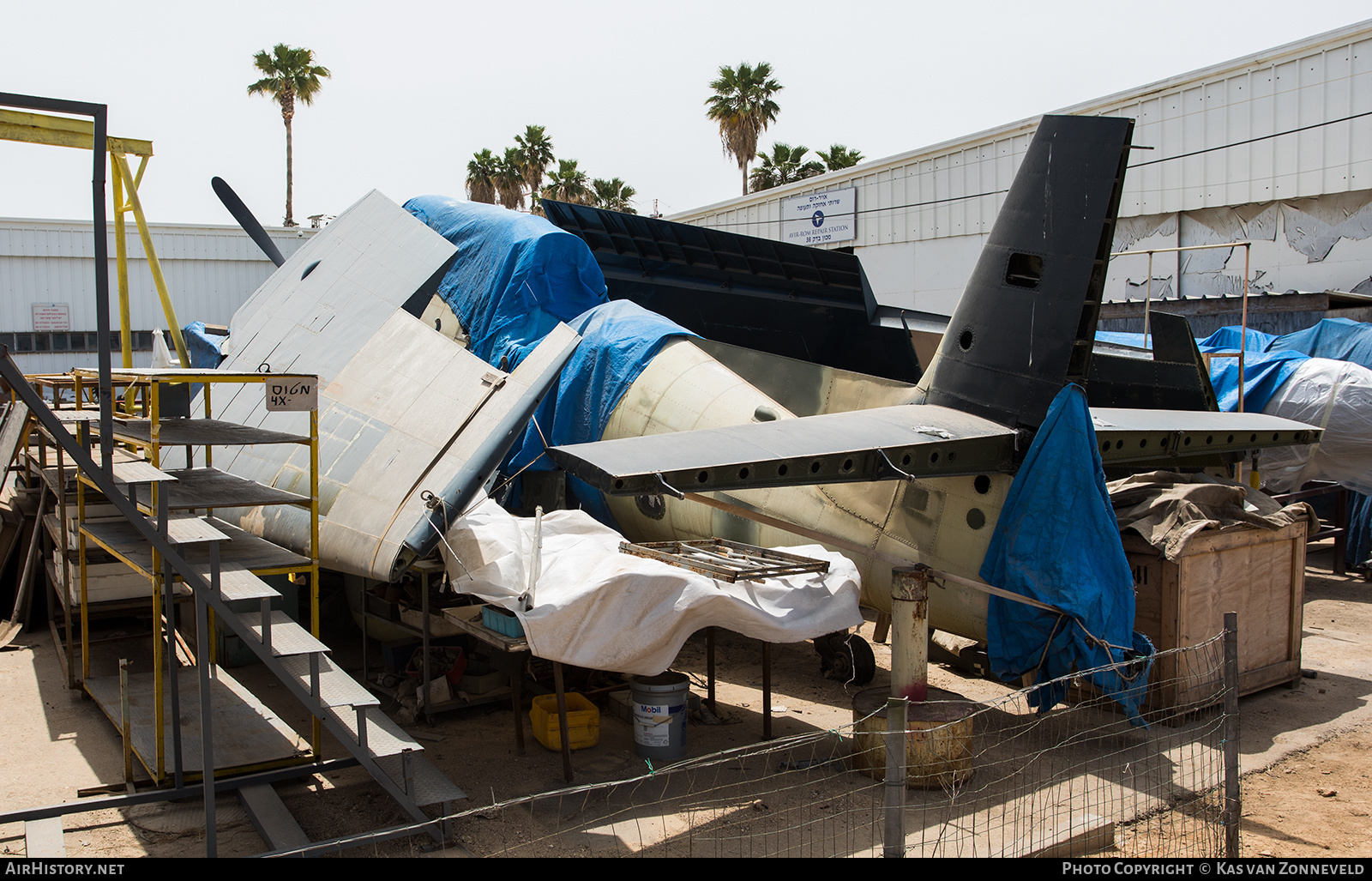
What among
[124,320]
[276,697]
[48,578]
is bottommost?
[276,697]

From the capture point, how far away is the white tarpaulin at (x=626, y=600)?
700 centimetres

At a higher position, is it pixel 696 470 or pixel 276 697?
pixel 696 470

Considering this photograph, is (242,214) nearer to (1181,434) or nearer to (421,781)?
(421,781)

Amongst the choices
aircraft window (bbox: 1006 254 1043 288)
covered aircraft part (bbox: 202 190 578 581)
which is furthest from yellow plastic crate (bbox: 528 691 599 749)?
aircraft window (bbox: 1006 254 1043 288)

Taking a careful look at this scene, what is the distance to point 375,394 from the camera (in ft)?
33.2

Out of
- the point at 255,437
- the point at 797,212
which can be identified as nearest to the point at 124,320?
the point at 255,437

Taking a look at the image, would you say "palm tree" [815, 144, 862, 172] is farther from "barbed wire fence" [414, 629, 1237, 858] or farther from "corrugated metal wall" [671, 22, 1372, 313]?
"barbed wire fence" [414, 629, 1237, 858]

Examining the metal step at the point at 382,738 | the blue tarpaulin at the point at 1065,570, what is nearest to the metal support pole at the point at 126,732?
the metal step at the point at 382,738

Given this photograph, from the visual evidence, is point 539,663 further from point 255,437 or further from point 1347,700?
point 1347,700

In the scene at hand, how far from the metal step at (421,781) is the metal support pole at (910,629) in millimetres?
3288

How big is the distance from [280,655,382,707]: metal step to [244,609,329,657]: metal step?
0.12 meters

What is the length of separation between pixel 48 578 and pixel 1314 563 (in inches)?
767

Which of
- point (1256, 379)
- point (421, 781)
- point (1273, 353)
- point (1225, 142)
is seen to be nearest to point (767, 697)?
point (421, 781)

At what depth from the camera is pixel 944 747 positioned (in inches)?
295
